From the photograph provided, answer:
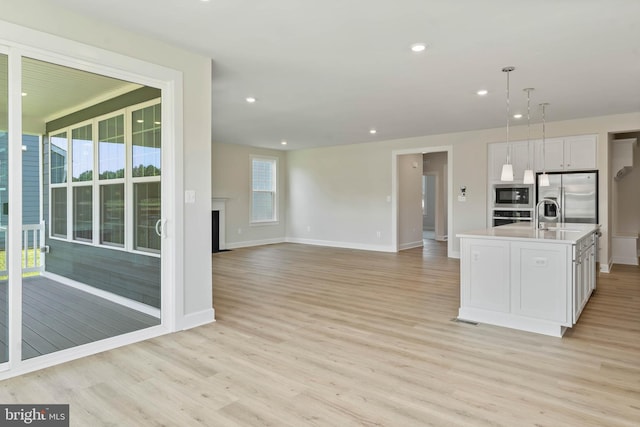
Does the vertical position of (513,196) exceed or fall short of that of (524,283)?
it exceeds it

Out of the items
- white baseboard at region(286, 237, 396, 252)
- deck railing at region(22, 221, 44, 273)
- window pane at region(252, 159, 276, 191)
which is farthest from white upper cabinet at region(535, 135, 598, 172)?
deck railing at region(22, 221, 44, 273)

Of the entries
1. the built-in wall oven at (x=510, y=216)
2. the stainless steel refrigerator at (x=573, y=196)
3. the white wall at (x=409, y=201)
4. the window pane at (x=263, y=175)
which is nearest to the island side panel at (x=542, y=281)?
the stainless steel refrigerator at (x=573, y=196)

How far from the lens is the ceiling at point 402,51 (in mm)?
2770

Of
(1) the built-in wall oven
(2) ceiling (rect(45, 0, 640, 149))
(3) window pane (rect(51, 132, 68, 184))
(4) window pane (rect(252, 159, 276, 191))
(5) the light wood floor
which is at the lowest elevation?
(5) the light wood floor

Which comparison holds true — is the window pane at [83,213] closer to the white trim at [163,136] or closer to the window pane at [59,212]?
the window pane at [59,212]

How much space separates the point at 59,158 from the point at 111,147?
1.37 ft

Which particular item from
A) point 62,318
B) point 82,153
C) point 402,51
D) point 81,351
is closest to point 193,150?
point 82,153

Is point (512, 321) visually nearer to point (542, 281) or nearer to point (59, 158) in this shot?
point (542, 281)

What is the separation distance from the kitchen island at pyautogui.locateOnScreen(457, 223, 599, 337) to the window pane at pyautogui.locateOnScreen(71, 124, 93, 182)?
3.38m

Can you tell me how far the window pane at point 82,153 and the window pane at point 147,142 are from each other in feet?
1.09

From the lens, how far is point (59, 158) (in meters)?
2.99

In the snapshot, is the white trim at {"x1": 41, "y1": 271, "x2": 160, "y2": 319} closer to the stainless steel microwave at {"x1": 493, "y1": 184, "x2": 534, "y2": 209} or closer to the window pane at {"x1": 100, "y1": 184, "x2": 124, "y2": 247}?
the window pane at {"x1": 100, "y1": 184, "x2": 124, "y2": 247}

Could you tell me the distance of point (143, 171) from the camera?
3.46 meters

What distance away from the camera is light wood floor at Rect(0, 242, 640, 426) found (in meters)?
2.14
